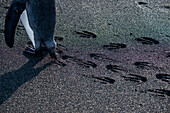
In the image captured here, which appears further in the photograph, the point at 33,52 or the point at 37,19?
the point at 33,52

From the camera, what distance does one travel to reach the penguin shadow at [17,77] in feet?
5.82

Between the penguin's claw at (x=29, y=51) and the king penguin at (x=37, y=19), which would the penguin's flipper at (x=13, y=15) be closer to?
the king penguin at (x=37, y=19)

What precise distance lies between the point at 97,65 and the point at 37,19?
0.59 metres

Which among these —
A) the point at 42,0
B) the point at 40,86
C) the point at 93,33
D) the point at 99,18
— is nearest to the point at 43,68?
the point at 40,86

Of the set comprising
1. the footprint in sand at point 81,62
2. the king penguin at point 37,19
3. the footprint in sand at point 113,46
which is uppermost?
the king penguin at point 37,19

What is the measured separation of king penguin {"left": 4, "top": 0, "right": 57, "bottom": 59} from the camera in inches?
70.9

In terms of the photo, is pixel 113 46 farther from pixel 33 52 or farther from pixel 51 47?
pixel 33 52

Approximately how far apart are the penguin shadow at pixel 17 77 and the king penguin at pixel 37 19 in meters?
0.13

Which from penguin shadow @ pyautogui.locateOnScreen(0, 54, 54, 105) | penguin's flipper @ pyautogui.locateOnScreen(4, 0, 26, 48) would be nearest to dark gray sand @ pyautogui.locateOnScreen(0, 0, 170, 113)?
penguin shadow @ pyautogui.locateOnScreen(0, 54, 54, 105)

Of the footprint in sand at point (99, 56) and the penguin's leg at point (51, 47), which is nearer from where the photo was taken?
the penguin's leg at point (51, 47)

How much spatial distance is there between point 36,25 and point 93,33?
70cm

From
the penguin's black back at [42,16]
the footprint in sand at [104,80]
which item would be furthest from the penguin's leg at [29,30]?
the footprint in sand at [104,80]

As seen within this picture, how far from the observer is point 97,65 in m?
2.05

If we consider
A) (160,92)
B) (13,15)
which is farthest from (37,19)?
(160,92)
